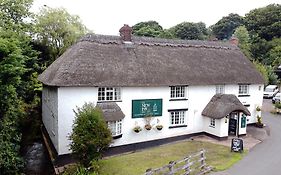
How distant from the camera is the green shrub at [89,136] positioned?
574 inches

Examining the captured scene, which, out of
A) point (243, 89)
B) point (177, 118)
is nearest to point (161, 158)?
point (177, 118)

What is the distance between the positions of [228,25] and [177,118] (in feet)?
217

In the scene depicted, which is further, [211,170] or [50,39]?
[50,39]

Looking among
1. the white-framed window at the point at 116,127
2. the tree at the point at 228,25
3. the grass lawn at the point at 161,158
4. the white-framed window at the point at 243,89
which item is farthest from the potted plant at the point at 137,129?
the tree at the point at 228,25

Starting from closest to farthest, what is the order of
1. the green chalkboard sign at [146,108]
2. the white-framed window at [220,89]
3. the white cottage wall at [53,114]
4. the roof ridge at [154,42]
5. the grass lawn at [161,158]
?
the grass lawn at [161,158], the white cottage wall at [53,114], the green chalkboard sign at [146,108], the roof ridge at [154,42], the white-framed window at [220,89]

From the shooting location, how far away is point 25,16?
31578 mm

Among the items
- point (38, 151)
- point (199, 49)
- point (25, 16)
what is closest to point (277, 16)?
point (199, 49)

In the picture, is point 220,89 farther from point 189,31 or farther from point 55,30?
point 189,31

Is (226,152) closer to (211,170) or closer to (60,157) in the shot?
(211,170)

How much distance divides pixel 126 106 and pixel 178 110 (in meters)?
4.89

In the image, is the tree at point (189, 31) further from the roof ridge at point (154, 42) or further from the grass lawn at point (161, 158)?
the grass lawn at point (161, 158)

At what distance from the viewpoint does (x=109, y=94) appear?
19.5 m

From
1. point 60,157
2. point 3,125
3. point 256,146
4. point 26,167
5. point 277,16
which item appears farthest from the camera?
point 277,16

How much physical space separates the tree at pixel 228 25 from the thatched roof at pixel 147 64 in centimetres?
5651
